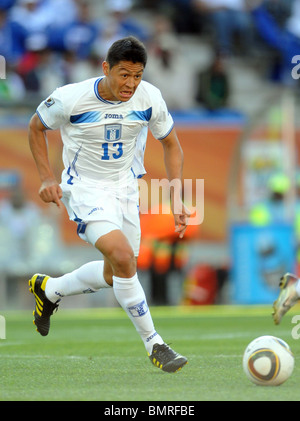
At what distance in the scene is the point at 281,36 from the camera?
1916cm

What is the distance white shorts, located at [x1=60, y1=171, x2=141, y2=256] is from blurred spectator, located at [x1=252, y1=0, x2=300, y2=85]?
480 inches

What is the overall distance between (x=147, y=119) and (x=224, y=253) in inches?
353

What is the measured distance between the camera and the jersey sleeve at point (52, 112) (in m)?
6.83

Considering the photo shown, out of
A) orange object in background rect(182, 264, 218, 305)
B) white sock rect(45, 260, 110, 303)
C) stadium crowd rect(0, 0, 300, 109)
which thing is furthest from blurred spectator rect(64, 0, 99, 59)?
white sock rect(45, 260, 110, 303)

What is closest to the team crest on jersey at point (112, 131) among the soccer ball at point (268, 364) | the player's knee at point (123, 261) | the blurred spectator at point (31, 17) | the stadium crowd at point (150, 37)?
the player's knee at point (123, 261)

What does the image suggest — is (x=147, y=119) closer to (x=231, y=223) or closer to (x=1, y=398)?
(x=1, y=398)

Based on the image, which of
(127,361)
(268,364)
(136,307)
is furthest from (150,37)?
(268,364)

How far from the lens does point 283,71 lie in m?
19.1

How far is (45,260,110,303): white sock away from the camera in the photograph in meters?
7.34

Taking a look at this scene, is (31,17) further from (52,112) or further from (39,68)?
(52,112)

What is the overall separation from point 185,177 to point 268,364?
33.8 ft

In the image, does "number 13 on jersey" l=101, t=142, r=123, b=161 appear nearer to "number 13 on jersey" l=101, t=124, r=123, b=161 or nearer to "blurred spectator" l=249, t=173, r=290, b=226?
"number 13 on jersey" l=101, t=124, r=123, b=161

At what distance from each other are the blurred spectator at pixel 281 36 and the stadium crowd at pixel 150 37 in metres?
0.02

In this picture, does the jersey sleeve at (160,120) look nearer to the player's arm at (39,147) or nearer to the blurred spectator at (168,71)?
the player's arm at (39,147)
